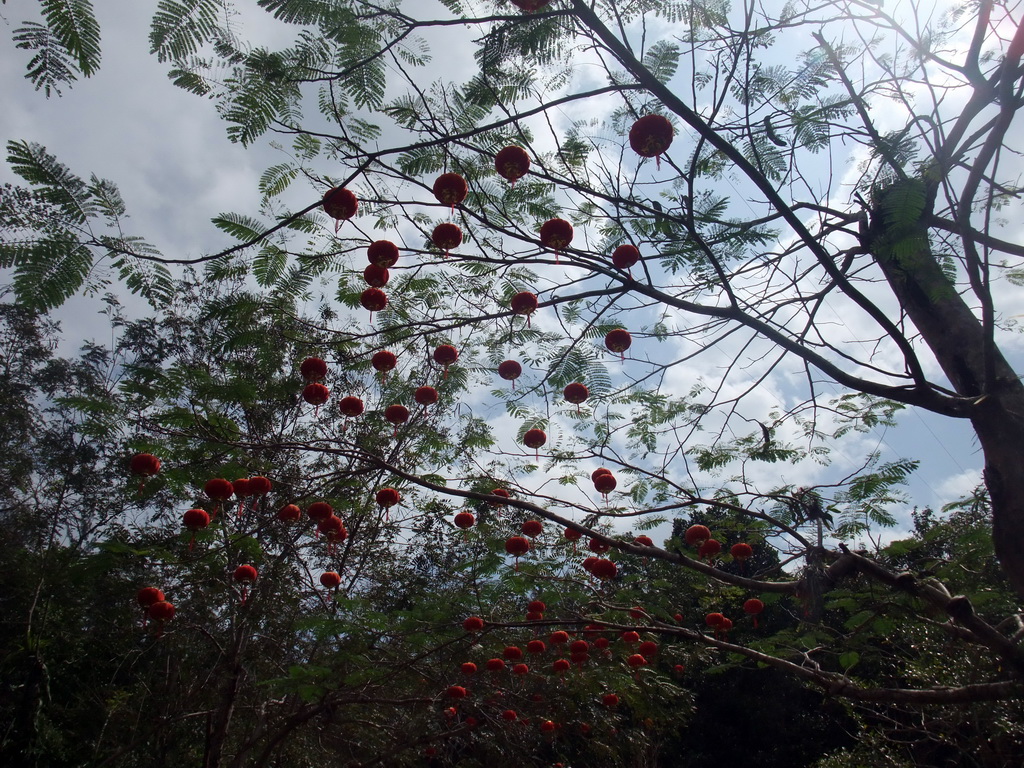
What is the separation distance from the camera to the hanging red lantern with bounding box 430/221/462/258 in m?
2.42

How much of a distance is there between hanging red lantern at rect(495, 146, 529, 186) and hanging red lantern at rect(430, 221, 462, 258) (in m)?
0.33

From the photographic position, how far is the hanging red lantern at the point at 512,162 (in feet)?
7.18

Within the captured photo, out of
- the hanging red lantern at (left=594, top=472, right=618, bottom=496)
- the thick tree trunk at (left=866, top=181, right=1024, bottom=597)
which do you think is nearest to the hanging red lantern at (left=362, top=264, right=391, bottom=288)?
the hanging red lantern at (left=594, top=472, right=618, bottom=496)

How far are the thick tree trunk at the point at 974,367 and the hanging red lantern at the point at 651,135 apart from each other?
1282 millimetres

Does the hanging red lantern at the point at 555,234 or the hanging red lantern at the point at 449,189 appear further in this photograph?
the hanging red lantern at the point at 555,234

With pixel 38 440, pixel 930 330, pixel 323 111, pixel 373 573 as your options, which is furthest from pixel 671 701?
pixel 38 440

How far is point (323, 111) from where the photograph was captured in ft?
8.09

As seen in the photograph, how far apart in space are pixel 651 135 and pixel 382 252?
48.7 inches

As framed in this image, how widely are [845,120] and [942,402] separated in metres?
1.57

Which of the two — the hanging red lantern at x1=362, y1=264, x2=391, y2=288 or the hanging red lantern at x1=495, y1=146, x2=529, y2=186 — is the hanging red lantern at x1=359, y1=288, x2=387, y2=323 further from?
the hanging red lantern at x1=495, y1=146, x2=529, y2=186

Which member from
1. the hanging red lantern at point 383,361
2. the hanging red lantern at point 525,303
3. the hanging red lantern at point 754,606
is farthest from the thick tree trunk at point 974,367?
the hanging red lantern at point 383,361

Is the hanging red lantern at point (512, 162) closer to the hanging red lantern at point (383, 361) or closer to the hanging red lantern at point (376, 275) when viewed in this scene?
the hanging red lantern at point (376, 275)

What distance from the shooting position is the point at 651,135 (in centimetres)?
205

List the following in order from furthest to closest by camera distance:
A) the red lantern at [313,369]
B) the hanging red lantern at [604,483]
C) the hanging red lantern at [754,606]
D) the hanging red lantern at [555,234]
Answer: the hanging red lantern at [754,606]
the hanging red lantern at [604,483]
the red lantern at [313,369]
the hanging red lantern at [555,234]
